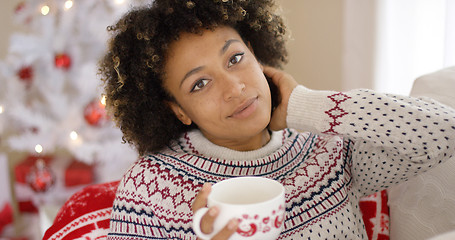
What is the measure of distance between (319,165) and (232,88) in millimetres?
299

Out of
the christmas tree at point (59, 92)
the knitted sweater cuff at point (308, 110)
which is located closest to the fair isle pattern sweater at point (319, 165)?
the knitted sweater cuff at point (308, 110)

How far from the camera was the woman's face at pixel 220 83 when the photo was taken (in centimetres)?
102

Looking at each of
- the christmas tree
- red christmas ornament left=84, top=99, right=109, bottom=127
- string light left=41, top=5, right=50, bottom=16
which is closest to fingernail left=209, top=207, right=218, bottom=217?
the christmas tree

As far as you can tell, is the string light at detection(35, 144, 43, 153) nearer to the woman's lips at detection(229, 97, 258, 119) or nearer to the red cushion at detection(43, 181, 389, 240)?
the red cushion at detection(43, 181, 389, 240)

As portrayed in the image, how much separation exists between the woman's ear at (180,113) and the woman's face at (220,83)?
0.16 feet

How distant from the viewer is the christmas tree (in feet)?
7.07

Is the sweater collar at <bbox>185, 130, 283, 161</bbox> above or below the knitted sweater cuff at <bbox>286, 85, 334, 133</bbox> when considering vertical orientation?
below

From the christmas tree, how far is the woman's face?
1.20 metres

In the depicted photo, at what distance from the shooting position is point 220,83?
3.35 feet

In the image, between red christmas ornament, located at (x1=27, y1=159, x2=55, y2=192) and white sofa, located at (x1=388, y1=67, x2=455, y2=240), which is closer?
white sofa, located at (x1=388, y1=67, x2=455, y2=240)

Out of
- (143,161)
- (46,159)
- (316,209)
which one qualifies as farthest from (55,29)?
(316,209)

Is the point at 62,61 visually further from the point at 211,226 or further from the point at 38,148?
the point at 211,226

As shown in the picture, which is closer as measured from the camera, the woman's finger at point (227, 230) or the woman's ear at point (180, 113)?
the woman's finger at point (227, 230)

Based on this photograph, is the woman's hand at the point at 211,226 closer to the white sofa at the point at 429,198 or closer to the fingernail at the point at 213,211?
the fingernail at the point at 213,211
